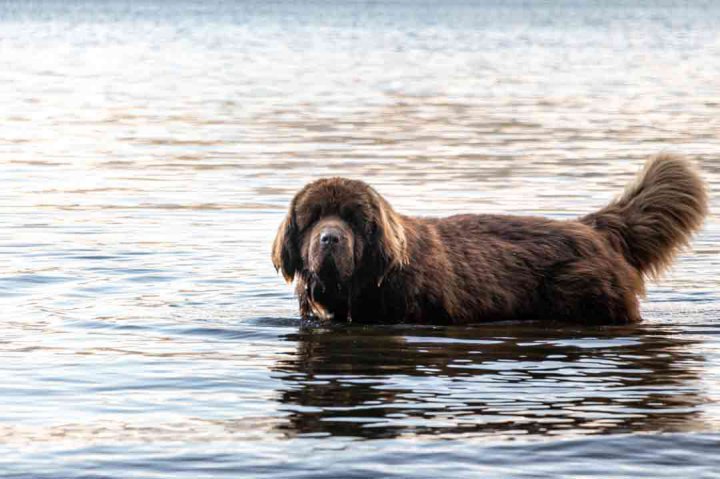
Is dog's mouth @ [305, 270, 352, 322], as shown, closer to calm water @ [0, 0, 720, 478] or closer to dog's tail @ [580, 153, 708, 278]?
calm water @ [0, 0, 720, 478]

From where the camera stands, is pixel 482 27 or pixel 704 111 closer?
pixel 704 111

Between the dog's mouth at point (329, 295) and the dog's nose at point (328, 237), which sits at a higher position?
the dog's nose at point (328, 237)

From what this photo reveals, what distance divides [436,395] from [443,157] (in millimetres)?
15485

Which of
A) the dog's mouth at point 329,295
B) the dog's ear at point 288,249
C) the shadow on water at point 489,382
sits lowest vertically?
the shadow on water at point 489,382

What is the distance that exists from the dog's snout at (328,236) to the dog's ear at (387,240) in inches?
13.0

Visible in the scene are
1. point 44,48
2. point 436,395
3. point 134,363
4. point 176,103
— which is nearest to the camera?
point 436,395

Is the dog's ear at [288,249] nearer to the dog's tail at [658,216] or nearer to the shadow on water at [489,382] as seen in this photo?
the shadow on water at [489,382]

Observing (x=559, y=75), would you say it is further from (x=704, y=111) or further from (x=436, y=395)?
(x=436, y=395)

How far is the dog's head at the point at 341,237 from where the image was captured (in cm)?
1131

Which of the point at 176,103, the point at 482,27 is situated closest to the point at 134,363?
the point at 176,103

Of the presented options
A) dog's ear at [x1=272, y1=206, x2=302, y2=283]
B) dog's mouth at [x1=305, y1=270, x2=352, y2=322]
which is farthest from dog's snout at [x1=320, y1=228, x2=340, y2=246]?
dog's ear at [x1=272, y1=206, x2=302, y2=283]

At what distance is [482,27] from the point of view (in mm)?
129000

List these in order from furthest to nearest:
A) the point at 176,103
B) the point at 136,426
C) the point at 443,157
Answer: the point at 176,103
the point at 443,157
the point at 136,426

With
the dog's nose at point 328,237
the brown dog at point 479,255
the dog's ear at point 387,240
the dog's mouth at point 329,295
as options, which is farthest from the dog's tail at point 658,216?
the dog's nose at point 328,237
